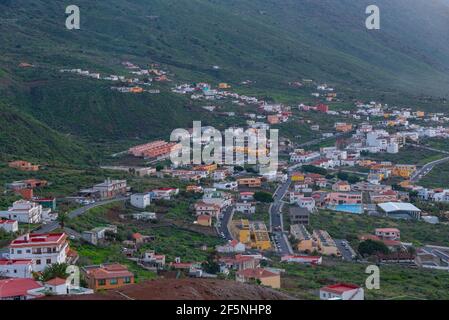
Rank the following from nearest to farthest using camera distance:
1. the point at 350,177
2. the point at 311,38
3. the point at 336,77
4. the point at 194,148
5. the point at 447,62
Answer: the point at 350,177, the point at 194,148, the point at 336,77, the point at 311,38, the point at 447,62

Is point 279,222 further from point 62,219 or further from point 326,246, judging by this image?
point 62,219

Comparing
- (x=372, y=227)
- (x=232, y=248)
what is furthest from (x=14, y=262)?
(x=372, y=227)

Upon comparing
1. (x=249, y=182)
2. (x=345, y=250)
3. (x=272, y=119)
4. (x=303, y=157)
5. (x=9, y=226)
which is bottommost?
(x=345, y=250)

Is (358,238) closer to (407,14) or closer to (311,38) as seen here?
(311,38)

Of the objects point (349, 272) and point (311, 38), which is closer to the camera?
point (349, 272)

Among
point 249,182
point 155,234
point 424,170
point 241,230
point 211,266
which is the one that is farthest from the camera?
point 424,170

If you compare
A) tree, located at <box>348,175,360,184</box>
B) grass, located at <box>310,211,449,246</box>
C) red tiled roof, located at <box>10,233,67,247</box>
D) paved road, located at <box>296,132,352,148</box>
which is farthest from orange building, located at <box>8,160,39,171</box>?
paved road, located at <box>296,132,352,148</box>
